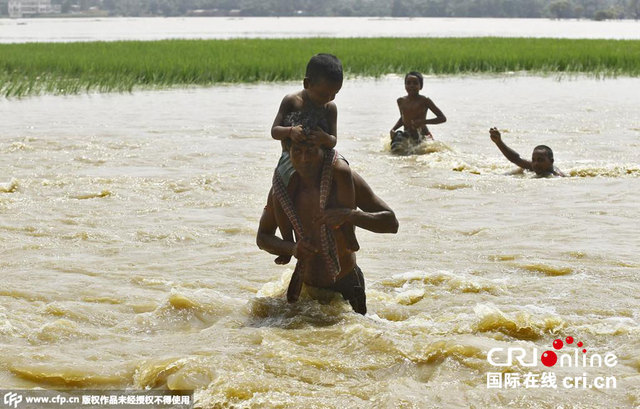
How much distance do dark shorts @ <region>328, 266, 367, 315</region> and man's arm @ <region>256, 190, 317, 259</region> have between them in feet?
1.20

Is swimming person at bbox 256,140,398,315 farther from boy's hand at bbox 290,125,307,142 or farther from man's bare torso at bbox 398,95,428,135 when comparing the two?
man's bare torso at bbox 398,95,428,135

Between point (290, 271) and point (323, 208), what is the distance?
1.09 m

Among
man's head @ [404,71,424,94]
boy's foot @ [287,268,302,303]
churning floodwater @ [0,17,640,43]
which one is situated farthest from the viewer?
churning floodwater @ [0,17,640,43]

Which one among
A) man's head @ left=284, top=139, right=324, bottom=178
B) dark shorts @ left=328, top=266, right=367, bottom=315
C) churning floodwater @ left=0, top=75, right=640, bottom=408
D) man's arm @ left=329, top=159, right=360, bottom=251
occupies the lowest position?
churning floodwater @ left=0, top=75, right=640, bottom=408

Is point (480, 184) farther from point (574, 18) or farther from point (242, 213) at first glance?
point (574, 18)

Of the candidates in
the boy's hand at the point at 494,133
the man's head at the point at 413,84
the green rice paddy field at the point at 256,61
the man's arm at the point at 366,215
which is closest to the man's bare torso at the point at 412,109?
the man's head at the point at 413,84

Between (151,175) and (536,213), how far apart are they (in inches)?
146

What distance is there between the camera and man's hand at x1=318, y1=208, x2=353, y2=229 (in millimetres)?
4027

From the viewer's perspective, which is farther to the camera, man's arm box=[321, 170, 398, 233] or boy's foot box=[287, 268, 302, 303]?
boy's foot box=[287, 268, 302, 303]

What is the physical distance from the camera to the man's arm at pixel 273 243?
161 inches

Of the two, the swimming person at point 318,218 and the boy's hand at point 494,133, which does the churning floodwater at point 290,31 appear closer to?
the boy's hand at point 494,133

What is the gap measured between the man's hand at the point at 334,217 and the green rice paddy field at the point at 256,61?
14291 mm

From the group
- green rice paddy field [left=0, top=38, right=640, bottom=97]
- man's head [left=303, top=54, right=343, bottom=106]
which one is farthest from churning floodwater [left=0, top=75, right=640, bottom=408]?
green rice paddy field [left=0, top=38, right=640, bottom=97]

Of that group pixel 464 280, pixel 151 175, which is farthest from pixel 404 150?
pixel 464 280
